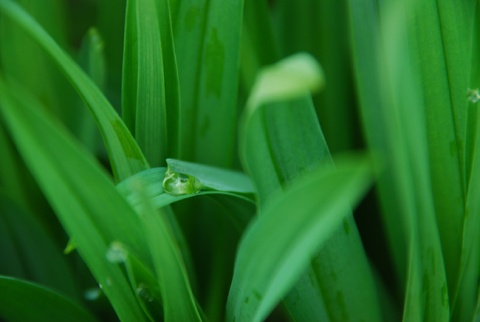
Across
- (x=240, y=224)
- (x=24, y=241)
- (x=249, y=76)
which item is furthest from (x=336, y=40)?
(x=24, y=241)

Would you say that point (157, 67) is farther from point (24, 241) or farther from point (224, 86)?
point (24, 241)

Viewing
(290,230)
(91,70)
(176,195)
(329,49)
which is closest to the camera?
(290,230)

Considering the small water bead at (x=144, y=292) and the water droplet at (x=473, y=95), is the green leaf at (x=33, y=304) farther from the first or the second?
the water droplet at (x=473, y=95)

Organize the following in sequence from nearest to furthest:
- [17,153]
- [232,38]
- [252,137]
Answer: [252,137], [232,38], [17,153]

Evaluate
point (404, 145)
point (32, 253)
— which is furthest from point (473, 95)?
point (32, 253)

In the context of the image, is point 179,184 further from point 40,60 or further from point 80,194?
point 40,60

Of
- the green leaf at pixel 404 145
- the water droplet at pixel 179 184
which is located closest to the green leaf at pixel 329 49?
the green leaf at pixel 404 145

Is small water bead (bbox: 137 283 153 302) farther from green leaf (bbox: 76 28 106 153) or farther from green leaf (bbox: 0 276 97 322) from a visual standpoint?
green leaf (bbox: 76 28 106 153)
